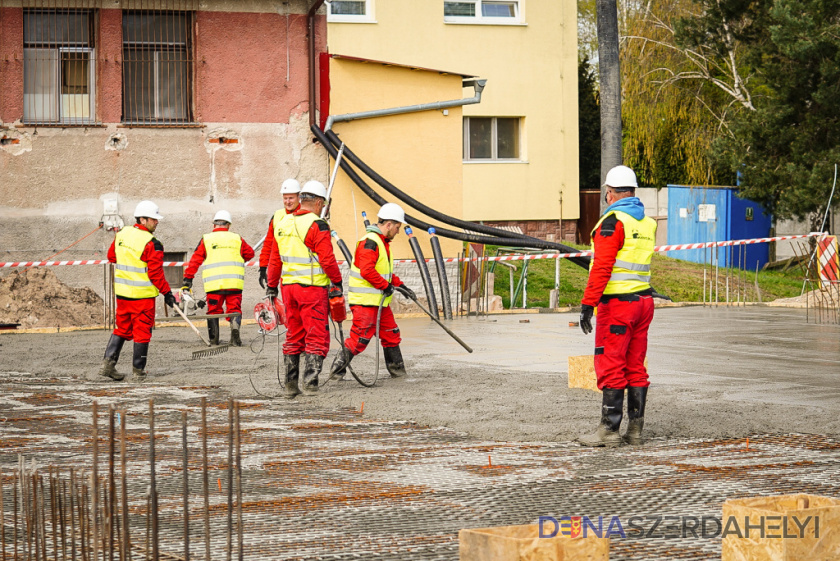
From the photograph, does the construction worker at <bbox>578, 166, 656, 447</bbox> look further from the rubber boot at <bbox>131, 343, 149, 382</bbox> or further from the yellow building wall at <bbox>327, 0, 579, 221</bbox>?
the yellow building wall at <bbox>327, 0, 579, 221</bbox>

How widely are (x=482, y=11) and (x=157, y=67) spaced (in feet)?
39.0

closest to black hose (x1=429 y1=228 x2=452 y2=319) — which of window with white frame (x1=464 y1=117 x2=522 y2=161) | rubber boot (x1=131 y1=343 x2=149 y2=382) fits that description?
rubber boot (x1=131 y1=343 x2=149 y2=382)

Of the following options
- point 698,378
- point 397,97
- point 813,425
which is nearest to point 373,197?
point 397,97

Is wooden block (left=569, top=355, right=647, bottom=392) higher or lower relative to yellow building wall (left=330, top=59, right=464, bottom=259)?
lower

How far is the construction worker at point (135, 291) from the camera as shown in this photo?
11.8m

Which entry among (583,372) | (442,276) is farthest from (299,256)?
(442,276)

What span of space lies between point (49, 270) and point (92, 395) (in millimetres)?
9149

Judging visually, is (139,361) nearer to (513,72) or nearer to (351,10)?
(351,10)

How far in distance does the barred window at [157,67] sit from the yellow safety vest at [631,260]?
44.1 ft

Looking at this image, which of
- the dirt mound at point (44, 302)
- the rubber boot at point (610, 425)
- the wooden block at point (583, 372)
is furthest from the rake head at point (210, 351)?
the rubber boot at point (610, 425)

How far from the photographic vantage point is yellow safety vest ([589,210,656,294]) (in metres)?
7.80

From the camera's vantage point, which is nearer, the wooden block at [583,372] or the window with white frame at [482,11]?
the wooden block at [583,372]

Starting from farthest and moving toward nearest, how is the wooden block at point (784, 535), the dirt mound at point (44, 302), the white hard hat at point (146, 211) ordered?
the dirt mound at point (44, 302)
the white hard hat at point (146, 211)
the wooden block at point (784, 535)

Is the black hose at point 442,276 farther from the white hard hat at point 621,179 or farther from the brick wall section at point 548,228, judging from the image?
the white hard hat at point 621,179
